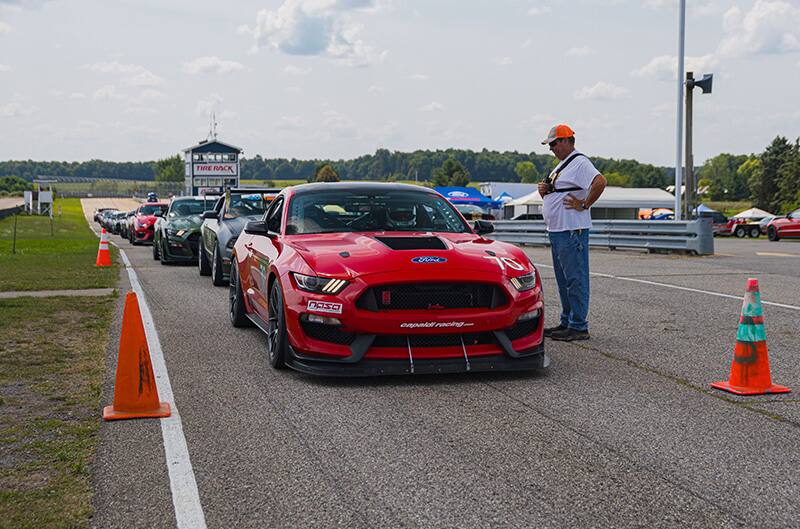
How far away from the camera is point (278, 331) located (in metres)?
6.88

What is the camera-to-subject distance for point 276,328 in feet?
23.3

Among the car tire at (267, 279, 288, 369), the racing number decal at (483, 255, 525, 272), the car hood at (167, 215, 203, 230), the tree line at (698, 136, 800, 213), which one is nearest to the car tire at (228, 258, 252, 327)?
the car tire at (267, 279, 288, 369)

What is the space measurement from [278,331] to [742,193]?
185455 mm

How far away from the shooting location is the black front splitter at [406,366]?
20.7 ft

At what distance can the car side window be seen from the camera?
26.8ft

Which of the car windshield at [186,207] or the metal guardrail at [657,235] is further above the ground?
the car windshield at [186,207]

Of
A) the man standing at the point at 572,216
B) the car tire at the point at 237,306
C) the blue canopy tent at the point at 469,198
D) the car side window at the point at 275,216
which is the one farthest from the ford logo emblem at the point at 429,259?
the blue canopy tent at the point at 469,198

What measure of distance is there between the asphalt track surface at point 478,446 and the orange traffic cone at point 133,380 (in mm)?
166

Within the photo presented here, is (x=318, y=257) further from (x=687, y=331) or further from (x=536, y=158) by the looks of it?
(x=536, y=158)

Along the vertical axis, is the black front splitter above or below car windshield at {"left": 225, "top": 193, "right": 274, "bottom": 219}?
below

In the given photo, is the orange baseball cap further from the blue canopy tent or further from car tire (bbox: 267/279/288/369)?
the blue canopy tent

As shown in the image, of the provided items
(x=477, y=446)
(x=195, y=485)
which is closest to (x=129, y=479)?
(x=195, y=485)

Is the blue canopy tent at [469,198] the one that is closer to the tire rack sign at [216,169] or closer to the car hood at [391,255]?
the tire rack sign at [216,169]

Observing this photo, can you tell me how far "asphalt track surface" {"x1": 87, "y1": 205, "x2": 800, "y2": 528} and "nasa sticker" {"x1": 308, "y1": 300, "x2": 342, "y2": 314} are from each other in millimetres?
528
